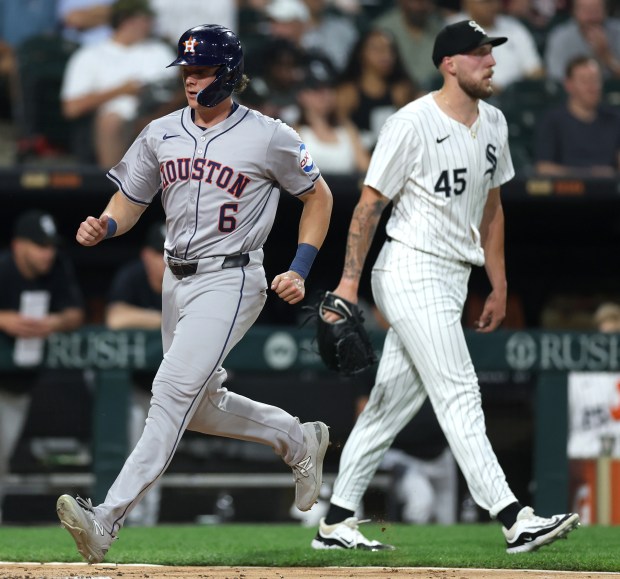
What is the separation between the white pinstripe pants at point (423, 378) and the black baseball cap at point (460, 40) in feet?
2.36

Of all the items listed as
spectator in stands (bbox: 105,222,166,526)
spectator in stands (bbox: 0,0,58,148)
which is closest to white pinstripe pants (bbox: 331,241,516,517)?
spectator in stands (bbox: 105,222,166,526)

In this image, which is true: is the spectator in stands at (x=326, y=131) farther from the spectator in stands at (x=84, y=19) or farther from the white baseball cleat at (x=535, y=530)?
the white baseball cleat at (x=535, y=530)

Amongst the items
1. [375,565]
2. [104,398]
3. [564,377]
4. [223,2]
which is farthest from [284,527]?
[223,2]

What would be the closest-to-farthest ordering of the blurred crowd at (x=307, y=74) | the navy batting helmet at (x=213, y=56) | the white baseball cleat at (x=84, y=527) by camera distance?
the white baseball cleat at (x=84, y=527) → the navy batting helmet at (x=213, y=56) → the blurred crowd at (x=307, y=74)

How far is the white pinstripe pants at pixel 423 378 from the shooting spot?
443cm

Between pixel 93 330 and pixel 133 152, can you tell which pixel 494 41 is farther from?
A: pixel 93 330

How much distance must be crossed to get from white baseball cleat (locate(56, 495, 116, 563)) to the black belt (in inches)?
31.1

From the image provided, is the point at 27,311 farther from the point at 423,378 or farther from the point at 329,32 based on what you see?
the point at 329,32

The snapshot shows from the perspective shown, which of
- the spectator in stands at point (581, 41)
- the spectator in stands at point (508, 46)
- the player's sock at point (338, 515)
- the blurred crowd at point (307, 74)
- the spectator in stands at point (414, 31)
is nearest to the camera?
the player's sock at point (338, 515)

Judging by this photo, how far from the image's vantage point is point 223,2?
28.6 feet

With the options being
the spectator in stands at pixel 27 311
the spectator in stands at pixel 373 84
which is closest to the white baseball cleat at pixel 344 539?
the spectator in stands at pixel 27 311

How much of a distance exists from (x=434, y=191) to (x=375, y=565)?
4.29 ft

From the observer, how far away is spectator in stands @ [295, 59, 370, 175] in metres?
7.95

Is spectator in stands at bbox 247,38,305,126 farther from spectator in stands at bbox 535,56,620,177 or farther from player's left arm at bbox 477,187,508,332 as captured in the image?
player's left arm at bbox 477,187,508,332
